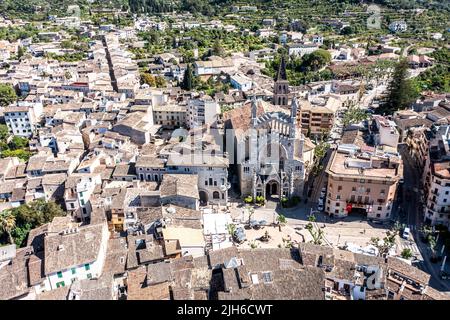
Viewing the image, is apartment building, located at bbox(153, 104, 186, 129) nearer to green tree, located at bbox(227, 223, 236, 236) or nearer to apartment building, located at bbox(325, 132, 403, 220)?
green tree, located at bbox(227, 223, 236, 236)

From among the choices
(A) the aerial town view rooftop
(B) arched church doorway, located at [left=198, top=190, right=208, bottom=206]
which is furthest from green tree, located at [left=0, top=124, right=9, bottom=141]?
(B) arched church doorway, located at [left=198, top=190, right=208, bottom=206]

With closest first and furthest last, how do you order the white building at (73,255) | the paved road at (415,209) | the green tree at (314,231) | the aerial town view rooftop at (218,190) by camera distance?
the aerial town view rooftop at (218,190), the white building at (73,255), the paved road at (415,209), the green tree at (314,231)

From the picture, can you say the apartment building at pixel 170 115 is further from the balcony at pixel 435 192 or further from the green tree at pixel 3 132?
the balcony at pixel 435 192

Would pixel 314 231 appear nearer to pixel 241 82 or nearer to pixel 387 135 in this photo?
pixel 387 135

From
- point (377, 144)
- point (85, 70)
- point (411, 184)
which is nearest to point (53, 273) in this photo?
point (377, 144)

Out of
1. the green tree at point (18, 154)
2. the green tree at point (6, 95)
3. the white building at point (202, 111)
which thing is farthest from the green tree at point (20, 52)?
the white building at point (202, 111)
